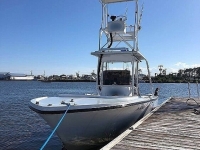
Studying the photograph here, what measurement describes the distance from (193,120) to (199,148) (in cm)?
390

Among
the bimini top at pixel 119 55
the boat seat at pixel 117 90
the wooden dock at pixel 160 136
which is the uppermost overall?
the bimini top at pixel 119 55

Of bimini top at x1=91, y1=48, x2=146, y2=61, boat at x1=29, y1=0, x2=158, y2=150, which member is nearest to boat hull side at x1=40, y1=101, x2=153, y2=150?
boat at x1=29, y1=0, x2=158, y2=150

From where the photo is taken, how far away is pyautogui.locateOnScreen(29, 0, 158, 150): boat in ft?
23.9

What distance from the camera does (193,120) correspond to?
31.4 feet

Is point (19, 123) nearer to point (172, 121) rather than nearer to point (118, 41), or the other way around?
point (118, 41)

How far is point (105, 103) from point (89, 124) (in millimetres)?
848

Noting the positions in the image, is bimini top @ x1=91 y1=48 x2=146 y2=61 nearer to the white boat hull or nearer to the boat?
the boat

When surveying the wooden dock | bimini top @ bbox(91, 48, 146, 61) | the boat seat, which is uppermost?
bimini top @ bbox(91, 48, 146, 61)

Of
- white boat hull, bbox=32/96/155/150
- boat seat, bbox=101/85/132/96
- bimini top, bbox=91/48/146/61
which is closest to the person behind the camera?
white boat hull, bbox=32/96/155/150

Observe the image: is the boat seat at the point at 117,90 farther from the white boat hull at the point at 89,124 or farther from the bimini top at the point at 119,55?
the white boat hull at the point at 89,124

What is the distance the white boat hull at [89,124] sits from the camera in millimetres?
7281

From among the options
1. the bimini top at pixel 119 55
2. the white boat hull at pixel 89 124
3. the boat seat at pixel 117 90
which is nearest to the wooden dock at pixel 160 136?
the white boat hull at pixel 89 124

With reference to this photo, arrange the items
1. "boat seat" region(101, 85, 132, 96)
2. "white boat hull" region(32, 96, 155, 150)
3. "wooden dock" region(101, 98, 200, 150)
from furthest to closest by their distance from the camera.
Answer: "boat seat" region(101, 85, 132, 96) < "white boat hull" region(32, 96, 155, 150) < "wooden dock" region(101, 98, 200, 150)

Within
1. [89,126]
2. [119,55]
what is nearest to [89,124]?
[89,126]
